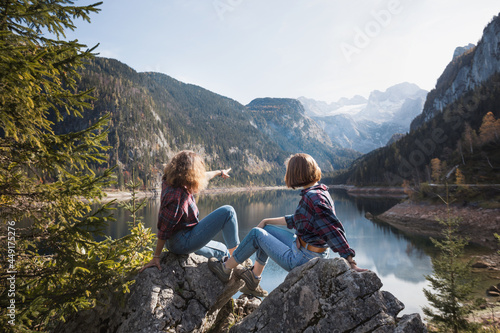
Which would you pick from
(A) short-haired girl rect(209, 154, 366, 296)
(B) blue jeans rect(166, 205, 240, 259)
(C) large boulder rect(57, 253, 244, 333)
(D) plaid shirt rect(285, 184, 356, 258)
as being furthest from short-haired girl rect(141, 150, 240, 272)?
(D) plaid shirt rect(285, 184, 356, 258)

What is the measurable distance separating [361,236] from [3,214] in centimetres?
3673

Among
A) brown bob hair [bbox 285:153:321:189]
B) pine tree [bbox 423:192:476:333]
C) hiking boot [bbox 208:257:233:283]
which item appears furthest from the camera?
pine tree [bbox 423:192:476:333]

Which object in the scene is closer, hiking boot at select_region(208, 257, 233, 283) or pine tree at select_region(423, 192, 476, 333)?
hiking boot at select_region(208, 257, 233, 283)

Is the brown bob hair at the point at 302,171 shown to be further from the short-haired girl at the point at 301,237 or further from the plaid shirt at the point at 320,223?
the plaid shirt at the point at 320,223

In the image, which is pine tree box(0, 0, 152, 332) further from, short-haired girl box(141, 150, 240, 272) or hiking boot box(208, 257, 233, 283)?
hiking boot box(208, 257, 233, 283)

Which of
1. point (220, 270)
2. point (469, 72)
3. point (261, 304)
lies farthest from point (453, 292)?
point (469, 72)

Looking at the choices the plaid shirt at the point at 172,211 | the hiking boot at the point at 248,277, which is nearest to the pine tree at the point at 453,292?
the hiking boot at the point at 248,277

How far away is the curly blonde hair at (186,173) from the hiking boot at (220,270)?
4.14 ft

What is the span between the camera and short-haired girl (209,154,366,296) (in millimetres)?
3262

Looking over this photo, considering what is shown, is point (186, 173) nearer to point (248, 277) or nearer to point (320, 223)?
point (248, 277)

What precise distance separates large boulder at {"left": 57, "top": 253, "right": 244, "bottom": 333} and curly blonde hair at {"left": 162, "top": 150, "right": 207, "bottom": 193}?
1.29 m

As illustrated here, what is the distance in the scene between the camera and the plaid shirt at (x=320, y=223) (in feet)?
10.5

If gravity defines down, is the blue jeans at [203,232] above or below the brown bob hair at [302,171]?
below

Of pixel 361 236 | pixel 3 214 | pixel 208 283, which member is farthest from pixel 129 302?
pixel 361 236
